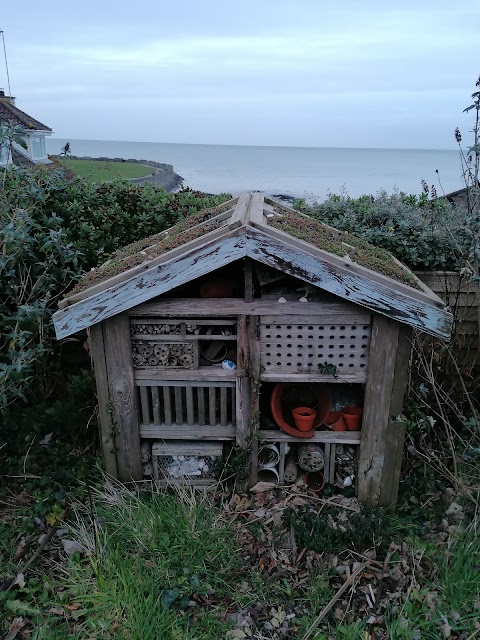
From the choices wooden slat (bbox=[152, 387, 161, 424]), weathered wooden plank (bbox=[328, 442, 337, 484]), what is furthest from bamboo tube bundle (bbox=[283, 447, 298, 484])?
wooden slat (bbox=[152, 387, 161, 424])

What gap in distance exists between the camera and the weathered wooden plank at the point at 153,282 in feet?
10.1

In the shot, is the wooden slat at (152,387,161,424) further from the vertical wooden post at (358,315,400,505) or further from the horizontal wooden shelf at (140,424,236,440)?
the vertical wooden post at (358,315,400,505)

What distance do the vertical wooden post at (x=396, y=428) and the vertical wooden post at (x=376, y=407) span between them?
29 millimetres

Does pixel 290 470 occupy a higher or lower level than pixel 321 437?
lower

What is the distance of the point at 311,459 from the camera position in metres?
3.84

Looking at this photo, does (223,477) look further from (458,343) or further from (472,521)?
(458,343)

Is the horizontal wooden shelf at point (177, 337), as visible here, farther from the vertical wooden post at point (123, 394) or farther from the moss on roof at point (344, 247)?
the moss on roof at point (344, 247)

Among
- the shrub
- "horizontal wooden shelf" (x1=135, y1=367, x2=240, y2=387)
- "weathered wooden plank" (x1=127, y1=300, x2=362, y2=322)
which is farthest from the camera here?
the shrub

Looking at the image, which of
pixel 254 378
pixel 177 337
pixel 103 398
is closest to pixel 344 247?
pixel 254 378

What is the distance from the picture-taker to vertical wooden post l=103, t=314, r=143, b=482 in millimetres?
3457

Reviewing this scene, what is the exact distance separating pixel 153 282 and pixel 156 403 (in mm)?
1056

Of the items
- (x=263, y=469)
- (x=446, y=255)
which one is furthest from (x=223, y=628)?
(x=446, y=255)

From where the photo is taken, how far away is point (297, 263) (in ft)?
10.1

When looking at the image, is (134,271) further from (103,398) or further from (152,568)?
(152,568)
